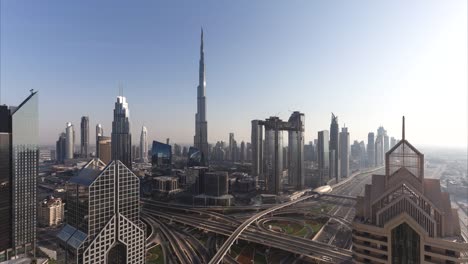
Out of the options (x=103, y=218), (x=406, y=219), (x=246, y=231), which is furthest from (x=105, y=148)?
(x=406, y=219)

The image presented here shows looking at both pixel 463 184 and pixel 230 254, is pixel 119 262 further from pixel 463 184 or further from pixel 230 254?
pixel 463 184

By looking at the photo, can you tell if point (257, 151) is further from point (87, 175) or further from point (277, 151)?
point (87, 175)

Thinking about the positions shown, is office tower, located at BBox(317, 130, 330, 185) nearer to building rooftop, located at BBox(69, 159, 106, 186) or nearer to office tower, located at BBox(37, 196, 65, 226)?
office tower, located at BBox(37, 196, 65, 226)

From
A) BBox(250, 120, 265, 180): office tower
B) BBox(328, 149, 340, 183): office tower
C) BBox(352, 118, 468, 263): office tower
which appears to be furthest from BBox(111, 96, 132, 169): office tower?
BBox(352, 118, 468, 263): office tower

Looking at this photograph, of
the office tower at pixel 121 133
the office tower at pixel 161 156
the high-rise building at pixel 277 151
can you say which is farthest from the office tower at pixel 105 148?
the high-rise building at pixel 277 151

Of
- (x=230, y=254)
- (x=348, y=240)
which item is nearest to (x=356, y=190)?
(x=348, y=240)
